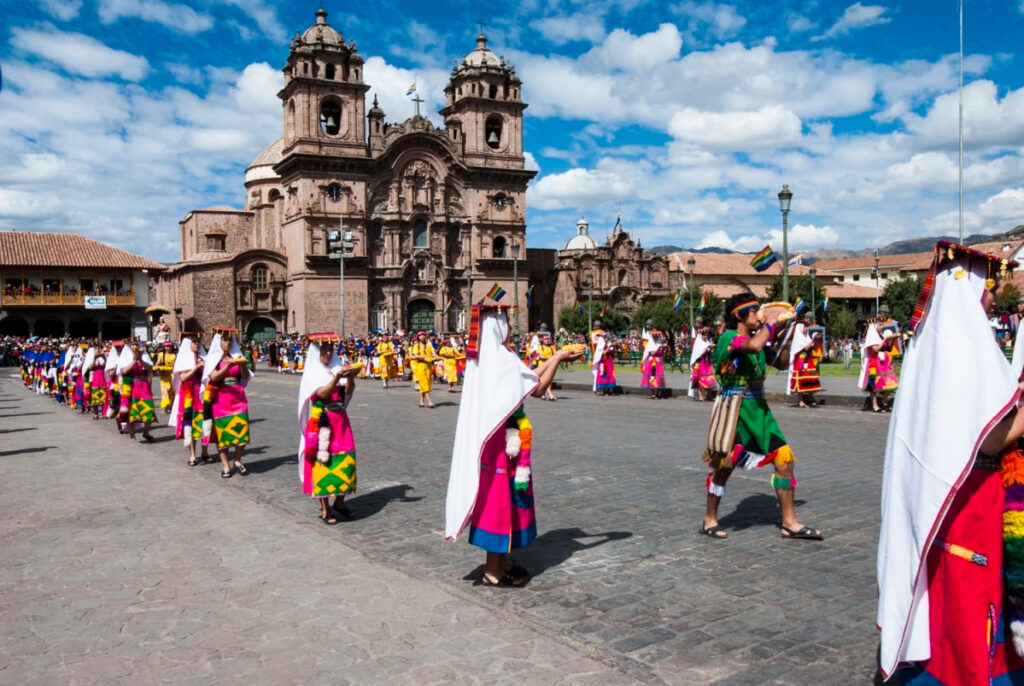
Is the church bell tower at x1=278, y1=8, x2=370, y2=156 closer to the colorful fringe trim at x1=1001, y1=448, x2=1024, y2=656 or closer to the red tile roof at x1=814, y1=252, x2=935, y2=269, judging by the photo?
the colorful fringe trim at x1=1001, y1=448, x2=1024, y2=656

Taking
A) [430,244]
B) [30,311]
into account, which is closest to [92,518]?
[430,244]

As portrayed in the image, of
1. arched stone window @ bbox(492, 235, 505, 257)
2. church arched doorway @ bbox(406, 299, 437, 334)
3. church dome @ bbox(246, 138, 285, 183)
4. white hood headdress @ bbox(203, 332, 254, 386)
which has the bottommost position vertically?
white hood headdress @ bbox(203, 332, 254, 386)

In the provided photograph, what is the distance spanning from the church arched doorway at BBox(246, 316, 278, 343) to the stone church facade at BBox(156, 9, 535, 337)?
0.09 metres

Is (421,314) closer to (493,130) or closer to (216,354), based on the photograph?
(493,130)

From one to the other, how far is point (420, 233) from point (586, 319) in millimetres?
16473

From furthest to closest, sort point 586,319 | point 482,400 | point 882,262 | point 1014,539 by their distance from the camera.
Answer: point 882,262 → point 586,319 → point 482,400 → point 1014,539

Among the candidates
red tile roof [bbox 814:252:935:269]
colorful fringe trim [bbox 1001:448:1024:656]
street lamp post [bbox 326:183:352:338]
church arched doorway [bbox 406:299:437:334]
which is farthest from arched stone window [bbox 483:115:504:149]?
red tile roof [bbox 814:252:935:269]

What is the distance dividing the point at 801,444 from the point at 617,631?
7.58 metres

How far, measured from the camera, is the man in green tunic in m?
6.17

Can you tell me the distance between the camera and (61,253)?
187 feet

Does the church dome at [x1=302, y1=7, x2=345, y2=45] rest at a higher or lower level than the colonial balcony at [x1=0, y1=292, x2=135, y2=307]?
higher

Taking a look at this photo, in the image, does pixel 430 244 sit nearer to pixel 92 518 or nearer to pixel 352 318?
pixel 352 318

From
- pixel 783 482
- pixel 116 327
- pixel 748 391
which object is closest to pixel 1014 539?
pixel 783 482

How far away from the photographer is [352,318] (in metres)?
52.6
